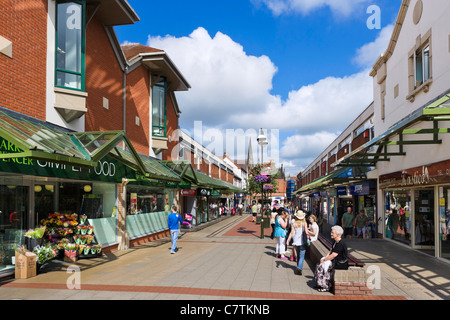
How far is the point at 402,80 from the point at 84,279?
13.2 meters

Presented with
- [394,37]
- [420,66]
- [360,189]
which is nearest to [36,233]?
[420,66]

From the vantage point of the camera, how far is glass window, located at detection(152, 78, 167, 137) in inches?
729

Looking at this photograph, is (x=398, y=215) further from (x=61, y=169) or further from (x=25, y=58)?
(x=25, y=58)

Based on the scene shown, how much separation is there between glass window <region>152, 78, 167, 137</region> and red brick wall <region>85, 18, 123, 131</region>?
373 cm

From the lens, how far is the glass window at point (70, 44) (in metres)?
10.5

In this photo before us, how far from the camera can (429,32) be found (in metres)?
11.6

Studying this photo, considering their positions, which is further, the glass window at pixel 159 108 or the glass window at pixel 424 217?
the glass window at pixel 159 108

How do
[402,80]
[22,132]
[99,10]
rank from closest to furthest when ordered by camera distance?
[22,132] → [99,10] → [402,80]

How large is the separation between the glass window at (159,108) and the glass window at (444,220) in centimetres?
1283

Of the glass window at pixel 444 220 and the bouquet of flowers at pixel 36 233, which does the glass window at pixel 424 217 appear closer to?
the glass window at pixel 444 220

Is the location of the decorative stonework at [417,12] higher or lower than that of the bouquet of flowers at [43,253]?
higher

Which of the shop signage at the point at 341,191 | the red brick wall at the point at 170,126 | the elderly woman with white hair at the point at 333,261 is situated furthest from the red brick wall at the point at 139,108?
the shop signage at the point at 341,191
